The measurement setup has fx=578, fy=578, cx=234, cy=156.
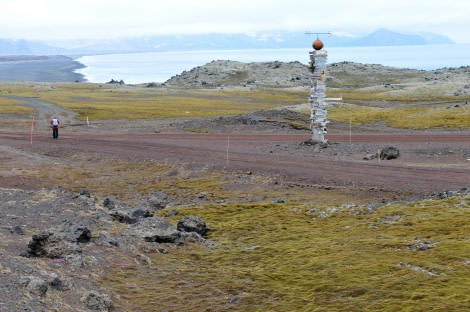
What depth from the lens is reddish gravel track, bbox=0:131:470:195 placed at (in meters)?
27.3

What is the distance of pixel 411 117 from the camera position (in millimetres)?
64812

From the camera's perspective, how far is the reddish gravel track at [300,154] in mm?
27344

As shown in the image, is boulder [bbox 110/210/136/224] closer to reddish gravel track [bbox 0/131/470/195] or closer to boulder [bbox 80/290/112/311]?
boulder [bbox 80/290/112/311]

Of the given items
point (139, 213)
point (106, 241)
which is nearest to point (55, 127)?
point (139, 213)

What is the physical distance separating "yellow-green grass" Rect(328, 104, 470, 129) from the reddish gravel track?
533 inches

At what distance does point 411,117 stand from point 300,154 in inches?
A: 1285

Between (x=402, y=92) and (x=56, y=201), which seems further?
(x=402, y=92)

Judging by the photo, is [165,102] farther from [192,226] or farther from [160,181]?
[192,226]

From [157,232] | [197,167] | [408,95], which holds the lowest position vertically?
[157,232]

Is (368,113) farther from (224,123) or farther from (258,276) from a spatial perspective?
(258,276)

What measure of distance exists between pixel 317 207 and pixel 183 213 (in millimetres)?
5478

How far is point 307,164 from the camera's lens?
32.1 m

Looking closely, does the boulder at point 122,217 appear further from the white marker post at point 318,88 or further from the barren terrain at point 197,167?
the white marker post at point 318,88

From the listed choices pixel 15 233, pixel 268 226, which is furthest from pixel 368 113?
pixel 15 233
